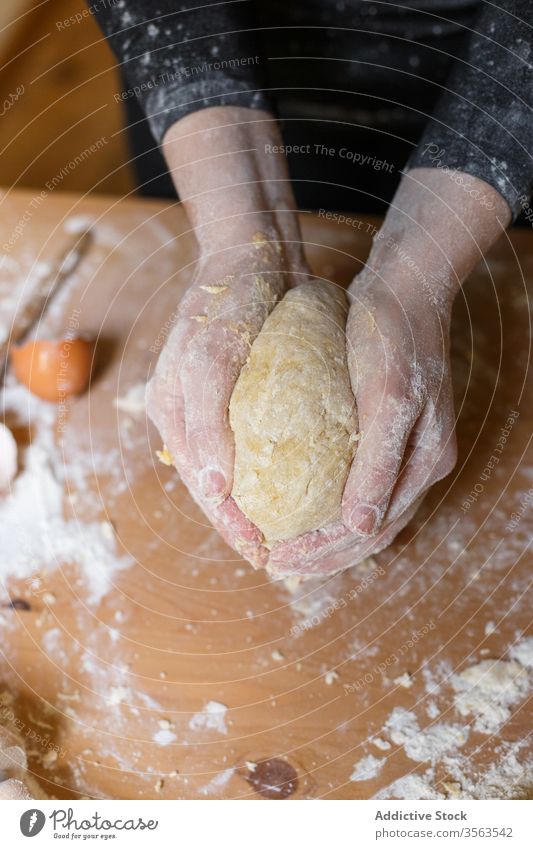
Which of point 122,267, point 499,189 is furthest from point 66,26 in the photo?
point 499,189

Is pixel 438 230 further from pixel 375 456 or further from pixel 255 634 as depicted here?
pixel 255 634

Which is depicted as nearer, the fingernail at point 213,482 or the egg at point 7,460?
the fingernail at point 213,482

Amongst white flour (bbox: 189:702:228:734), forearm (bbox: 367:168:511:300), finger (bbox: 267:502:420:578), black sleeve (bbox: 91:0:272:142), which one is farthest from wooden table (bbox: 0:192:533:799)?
black sleeve (bbox: 91:0:272:142)

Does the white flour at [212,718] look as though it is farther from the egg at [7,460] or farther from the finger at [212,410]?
the egg at [7,460]

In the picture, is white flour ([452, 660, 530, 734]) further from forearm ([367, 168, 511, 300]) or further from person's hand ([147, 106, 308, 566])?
forearm ([367, 168, 511, 300])

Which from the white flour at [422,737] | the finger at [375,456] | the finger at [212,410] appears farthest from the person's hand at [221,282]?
the white flour at [422,737]

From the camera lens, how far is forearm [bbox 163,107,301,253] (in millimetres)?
782

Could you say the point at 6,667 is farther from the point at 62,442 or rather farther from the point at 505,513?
the point at 505,513

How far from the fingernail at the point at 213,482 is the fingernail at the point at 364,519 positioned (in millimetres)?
127

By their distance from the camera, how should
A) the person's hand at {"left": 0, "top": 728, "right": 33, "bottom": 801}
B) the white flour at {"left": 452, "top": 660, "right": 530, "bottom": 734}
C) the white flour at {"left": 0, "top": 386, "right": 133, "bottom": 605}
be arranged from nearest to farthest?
the person's hand at {"left": 0, "top": 728, "right": 33, "bottom": 801} → the white flour at {"left": 452, "top": 660, "right": 530, "bottom": 734} → the white flour at {"left": 0, "top": 386, "right": 133, "bottom": 605}

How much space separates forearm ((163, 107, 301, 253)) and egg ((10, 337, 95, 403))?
0.27 meters

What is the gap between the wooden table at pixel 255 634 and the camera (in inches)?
28.5

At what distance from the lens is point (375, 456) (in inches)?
26.5

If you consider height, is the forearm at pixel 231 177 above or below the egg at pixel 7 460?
above
